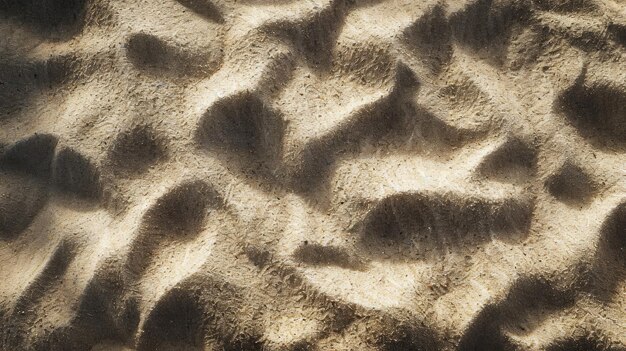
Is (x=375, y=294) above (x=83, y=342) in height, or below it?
above

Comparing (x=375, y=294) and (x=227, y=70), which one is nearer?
(x=375, y=294)

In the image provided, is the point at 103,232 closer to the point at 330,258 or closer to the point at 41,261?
the point at 41,261

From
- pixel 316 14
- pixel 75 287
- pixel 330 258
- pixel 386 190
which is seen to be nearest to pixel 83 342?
pixel 75 287

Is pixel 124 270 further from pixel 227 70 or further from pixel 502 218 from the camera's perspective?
pixel 502 218

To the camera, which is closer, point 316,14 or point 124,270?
point 124,270

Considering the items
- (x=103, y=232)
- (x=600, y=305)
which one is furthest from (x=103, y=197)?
(x=600, y=305)

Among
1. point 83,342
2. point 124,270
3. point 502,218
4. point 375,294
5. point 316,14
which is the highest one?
point 316,14
